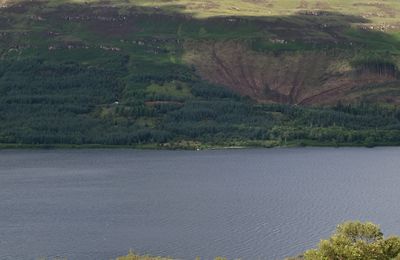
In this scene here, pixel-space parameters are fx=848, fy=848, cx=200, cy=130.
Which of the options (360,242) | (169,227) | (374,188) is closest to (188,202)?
(169,227)

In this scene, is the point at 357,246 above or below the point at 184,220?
above

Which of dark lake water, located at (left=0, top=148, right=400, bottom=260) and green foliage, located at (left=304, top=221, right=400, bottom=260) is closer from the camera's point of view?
green foliage, located at (left=304, top=221, right=400, bottom=260)

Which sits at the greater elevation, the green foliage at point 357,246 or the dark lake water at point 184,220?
the green foliage at point 357,246

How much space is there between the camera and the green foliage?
75.8 meters

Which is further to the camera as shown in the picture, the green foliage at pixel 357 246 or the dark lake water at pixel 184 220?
the dark lake water at pixel 184 220

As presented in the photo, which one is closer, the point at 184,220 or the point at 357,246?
the point at 357,246

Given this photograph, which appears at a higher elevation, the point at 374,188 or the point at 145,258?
the point at 145,258

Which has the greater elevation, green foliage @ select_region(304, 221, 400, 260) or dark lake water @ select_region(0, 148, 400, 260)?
green foliage @ select_region(304, 221, 400, 260)

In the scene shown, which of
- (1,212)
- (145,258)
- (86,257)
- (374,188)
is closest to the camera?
(145,258)

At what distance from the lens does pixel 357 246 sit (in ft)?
252

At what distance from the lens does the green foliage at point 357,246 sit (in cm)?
7581

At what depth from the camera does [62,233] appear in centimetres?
15075

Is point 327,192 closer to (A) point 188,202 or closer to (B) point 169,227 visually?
(A) point 188,202

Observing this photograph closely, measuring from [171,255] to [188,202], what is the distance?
53.5 m
